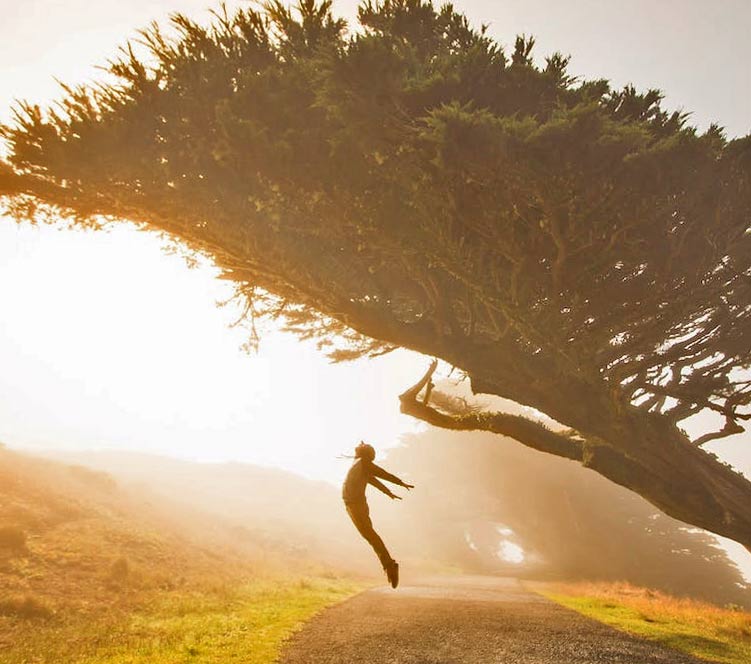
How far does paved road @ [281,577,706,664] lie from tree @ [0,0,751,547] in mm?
3630

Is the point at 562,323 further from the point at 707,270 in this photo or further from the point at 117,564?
the point at 117,564

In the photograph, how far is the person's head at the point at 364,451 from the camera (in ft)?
21.9

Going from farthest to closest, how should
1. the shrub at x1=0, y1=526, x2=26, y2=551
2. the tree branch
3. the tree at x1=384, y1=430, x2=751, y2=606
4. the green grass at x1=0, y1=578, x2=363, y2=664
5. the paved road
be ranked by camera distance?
the tree at x1=384, y1=430, x2=751, y2=606, the shrub at x1=0, y1=526, x2=26, y2=551, the tree branch, the green grass at x1=0, y1=578, x2=363, y2=664, the paved road

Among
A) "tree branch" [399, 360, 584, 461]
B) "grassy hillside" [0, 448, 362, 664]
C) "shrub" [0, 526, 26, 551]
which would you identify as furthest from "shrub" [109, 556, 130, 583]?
"tree branch" [399, 360, 584, 461]

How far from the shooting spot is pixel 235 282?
10.4 metres

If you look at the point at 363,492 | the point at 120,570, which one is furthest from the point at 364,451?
the point at 120,570

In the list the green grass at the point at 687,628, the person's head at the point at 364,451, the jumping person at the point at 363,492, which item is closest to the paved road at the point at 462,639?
the green grass at the point at 687,628

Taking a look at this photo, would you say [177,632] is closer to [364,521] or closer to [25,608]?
[25,608]

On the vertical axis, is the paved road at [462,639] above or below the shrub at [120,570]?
above

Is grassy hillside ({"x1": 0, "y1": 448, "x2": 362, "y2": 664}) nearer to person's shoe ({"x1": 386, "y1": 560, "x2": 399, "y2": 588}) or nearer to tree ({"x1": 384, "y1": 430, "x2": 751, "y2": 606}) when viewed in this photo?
person's shoe ({"x1": 386, "y1": 560, "x2": 399, "y2": 588})

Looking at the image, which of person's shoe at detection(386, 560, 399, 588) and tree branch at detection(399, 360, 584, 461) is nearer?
person's shoe at detection(386, 560, 399, 588)

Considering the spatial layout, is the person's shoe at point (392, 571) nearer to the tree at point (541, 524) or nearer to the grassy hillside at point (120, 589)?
the grassy hillside at point (120, 589)

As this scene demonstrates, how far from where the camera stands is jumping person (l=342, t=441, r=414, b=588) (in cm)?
647

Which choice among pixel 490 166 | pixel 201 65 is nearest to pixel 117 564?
pixel 201 65
